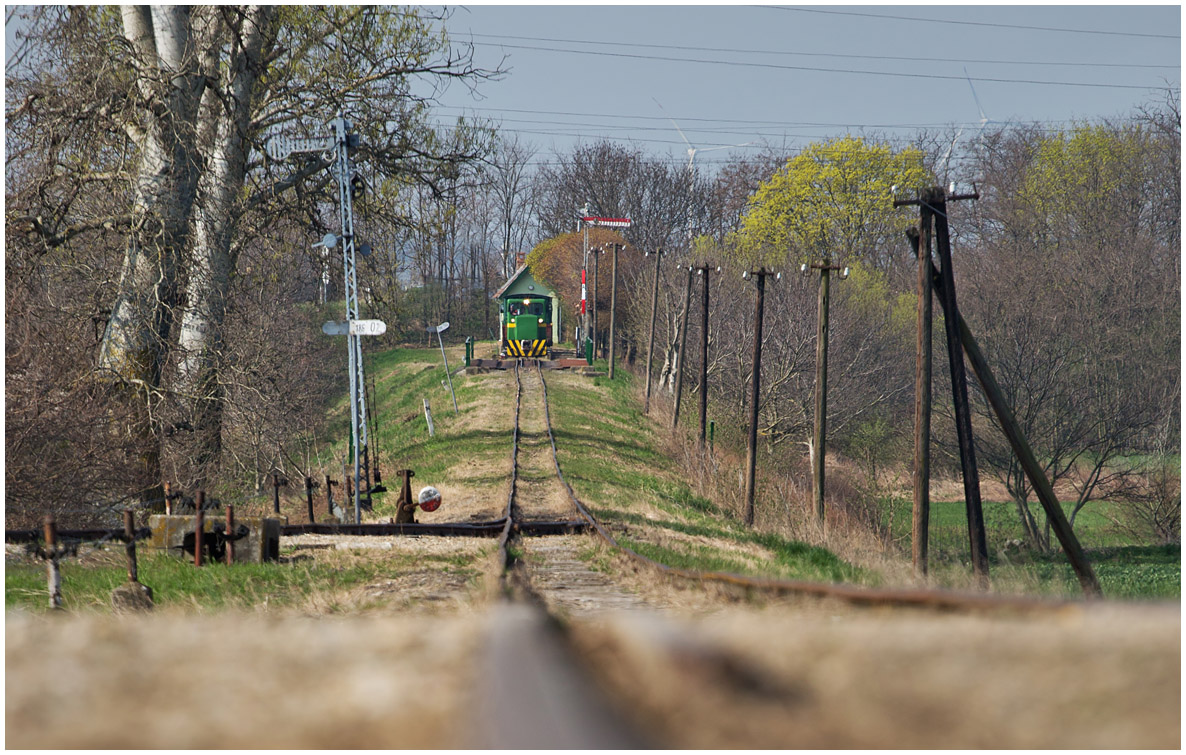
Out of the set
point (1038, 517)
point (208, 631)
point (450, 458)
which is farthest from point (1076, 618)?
point (1038, 517)

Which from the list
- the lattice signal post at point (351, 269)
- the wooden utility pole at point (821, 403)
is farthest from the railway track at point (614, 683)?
the wooden utility pole at point (821, 403)

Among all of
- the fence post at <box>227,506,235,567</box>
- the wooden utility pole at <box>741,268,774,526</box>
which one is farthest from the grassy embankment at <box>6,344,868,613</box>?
the wooden utility pole at <box>741,268,774,526</box>

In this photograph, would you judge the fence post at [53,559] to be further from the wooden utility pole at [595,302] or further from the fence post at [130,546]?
the wooden utility pole at [595,302]

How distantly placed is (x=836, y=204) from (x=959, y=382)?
1866 inches

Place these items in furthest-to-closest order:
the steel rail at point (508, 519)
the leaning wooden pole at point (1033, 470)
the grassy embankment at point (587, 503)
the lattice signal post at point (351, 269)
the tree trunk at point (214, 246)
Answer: the tree trunk at point (214, 246) < the lattice signal post at point (351, 269) < the leaning wooden pole at point (1033, 470) < the steel rail at point (508, 519) < the grassy embankment at point (587, 503)

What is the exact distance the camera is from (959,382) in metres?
13.4

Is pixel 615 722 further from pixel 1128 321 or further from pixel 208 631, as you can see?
pixel 1128 321

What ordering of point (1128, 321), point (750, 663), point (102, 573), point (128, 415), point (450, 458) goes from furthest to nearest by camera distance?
point (1128, 321) < point (450, 458) < point (128, 415) < point (102, 573) < point (750, 663)

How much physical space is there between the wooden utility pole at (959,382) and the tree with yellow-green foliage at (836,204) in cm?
4488

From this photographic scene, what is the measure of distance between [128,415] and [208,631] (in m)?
11.4

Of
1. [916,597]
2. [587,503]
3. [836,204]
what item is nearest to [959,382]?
[587,503]

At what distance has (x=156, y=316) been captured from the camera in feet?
49.1

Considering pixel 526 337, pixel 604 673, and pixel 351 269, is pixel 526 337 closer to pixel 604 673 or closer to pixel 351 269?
pixel 351 269

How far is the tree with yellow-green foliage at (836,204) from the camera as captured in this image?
57875mm
